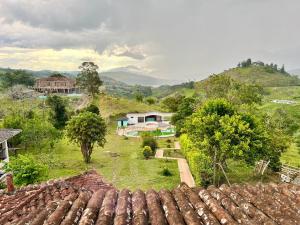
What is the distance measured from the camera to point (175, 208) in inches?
→ 240

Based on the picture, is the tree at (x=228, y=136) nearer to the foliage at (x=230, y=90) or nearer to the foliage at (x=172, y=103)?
the foliage at (x=230, y=90)

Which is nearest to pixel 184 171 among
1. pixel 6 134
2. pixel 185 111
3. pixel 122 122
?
pixel 185 111

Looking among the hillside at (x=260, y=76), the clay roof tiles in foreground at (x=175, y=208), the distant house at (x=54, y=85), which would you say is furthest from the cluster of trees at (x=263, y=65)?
the clay roof tiles in foreground at (x=175, y=208)

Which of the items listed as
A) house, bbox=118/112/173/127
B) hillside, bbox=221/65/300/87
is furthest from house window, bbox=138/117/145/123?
hillside, bbox=221/65/300/87

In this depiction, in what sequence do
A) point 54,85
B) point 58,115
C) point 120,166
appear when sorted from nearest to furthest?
point 120,166 < point 58,115 < point 54,85

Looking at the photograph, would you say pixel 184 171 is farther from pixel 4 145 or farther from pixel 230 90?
pixel 4 145

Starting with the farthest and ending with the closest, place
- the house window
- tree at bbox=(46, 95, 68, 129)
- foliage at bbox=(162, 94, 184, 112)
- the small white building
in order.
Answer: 1. foliage at bbox=(162, 94, 184, 112)
2. the house window
3. the small white building
4. tree at bbox=(46, 95, 68, 129)

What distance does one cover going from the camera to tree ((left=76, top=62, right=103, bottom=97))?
78.3m

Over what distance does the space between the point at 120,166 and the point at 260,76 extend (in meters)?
118

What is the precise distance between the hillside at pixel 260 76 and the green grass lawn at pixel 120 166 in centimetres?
9553

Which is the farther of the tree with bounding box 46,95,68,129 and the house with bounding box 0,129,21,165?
the tree with bounding box 46,95,68,129

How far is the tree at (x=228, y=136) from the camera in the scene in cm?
2434

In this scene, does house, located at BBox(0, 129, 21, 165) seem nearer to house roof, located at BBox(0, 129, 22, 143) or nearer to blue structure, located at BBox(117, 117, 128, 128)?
house roof, located at BBox(0, 129, 22, 143)

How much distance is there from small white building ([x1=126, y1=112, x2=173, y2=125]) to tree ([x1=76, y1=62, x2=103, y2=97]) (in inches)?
699
